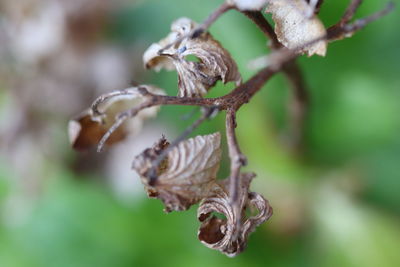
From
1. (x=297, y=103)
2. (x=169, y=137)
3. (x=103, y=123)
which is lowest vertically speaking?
(x=169, y=137)

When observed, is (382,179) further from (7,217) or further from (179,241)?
(7,217)

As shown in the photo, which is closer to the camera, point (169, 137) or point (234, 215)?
point (234, 215)

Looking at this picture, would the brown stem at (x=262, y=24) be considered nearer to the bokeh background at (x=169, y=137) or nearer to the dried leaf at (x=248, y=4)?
the dried leaf at (x=248, y=4)

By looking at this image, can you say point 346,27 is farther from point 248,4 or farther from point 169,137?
point 169,137

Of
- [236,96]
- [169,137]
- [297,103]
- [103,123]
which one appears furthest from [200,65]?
[169,137]

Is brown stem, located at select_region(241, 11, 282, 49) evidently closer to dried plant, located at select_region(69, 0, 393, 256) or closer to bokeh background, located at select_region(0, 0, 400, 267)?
dried plant, located at select_region(69, 0, 393, 256)

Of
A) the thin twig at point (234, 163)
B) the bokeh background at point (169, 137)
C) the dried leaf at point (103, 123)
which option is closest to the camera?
the thin twig at point (234, 163)

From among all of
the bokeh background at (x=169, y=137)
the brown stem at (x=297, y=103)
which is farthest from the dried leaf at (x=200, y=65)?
the bokeh background at (x=169, y=137)

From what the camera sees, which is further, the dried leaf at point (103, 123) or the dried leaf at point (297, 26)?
the dried leaf at point (103, 123)
